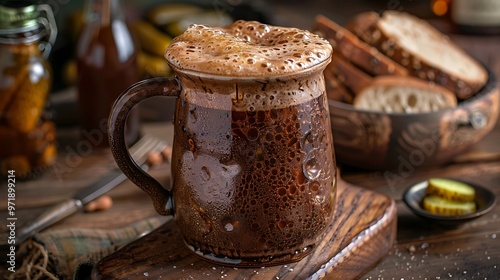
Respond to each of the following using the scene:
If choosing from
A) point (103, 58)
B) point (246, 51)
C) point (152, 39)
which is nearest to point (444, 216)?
point (246, 51)

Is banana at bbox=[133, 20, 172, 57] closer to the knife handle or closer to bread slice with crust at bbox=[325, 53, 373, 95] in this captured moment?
bread slice with crust at bbox=[325, 53, 373, 95]

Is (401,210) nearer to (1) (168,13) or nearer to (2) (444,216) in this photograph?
(2) (444,216)

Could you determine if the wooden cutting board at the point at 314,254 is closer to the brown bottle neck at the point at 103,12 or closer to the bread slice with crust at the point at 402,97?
the bread slice with crust at the point at 402,97

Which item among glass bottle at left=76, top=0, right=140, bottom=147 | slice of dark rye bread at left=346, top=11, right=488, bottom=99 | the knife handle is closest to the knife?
the knife handle

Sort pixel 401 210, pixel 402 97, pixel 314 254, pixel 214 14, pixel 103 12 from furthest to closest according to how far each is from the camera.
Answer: pixel 214 14 → pixel 103 12 → pixel 402 97 → pixel 401 210 → pixel 314 254

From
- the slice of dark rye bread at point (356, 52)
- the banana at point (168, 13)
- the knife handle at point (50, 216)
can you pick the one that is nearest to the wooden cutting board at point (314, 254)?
the knife handle at point (50, 216)

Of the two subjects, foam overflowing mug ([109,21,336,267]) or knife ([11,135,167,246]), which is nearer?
foam overflowing mug ([109,21,336,267])
